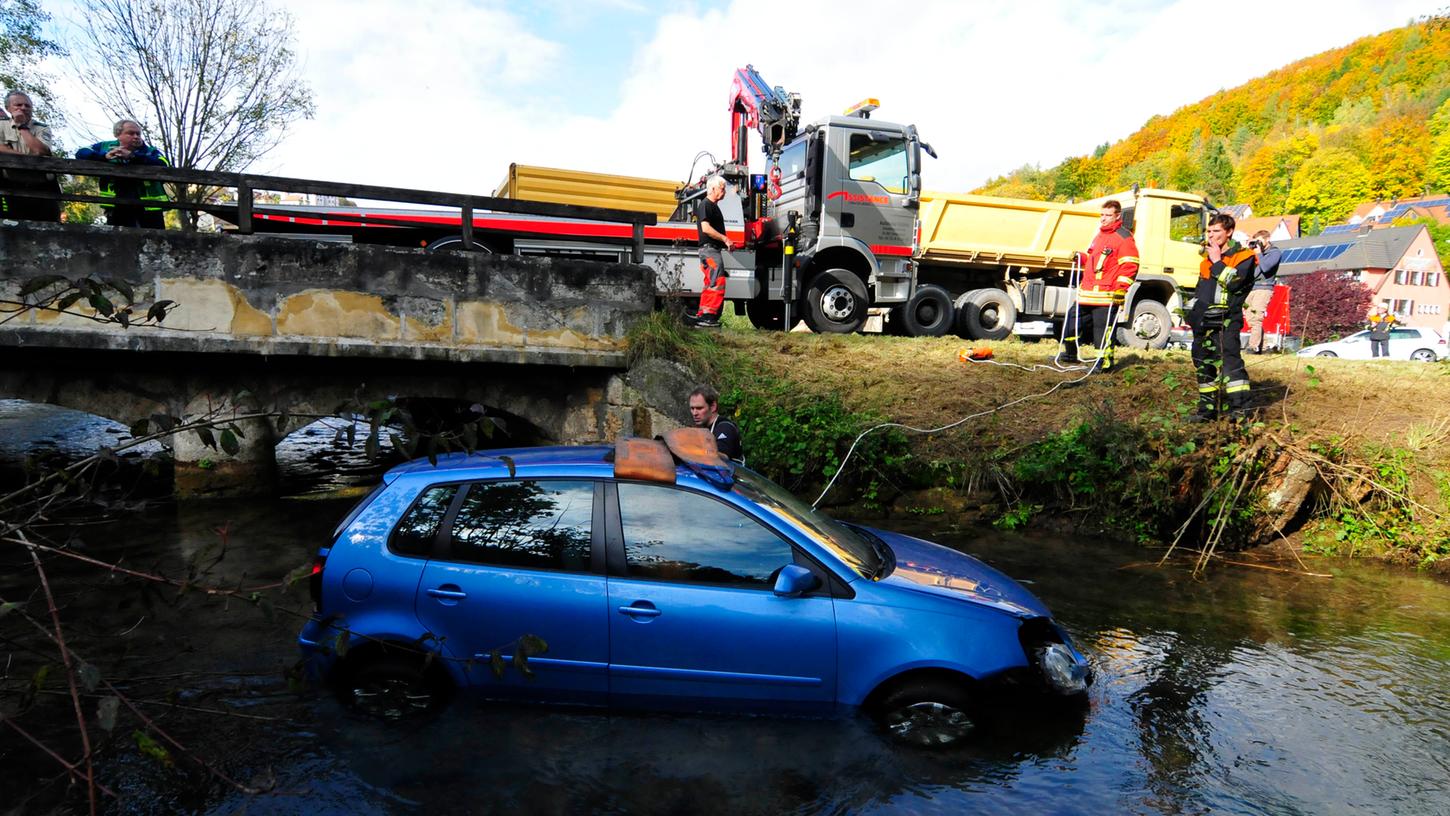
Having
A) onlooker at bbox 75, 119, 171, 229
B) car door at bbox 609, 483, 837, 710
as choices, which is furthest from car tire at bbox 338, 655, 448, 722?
onlooker at bbox 75, 119, 171, 229

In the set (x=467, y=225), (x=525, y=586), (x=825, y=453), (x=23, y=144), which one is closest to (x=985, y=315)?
(x=825, y=453)

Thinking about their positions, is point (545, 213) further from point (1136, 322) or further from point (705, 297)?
point (1136, 322)

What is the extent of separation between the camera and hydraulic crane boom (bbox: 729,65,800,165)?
1306 cm

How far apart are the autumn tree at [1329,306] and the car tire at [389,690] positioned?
4673 cm

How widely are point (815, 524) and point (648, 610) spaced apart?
1031 mm

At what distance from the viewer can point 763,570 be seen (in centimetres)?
407

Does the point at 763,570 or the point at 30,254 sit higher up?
the point at 30,254

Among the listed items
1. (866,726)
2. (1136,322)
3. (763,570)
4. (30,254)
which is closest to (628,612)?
(763,570)

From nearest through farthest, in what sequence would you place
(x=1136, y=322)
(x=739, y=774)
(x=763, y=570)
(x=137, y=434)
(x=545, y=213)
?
1. (x=137, y=434)
2. (x=739, y=774)
3. (x=763, y=570)
4. (x=545, y=213)
5. (x=1136, y=322)

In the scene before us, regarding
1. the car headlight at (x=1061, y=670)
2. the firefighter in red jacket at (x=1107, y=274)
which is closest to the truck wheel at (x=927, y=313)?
the firefighter in red jacket at (x=1107, y=274)

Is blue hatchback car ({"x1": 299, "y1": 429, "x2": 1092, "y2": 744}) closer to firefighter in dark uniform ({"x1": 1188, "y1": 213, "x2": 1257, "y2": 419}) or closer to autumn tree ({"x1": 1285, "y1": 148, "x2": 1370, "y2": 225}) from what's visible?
firefighter in dark uniform ({"x1": 1188, "y1": 213, "x2": 1257, "y2": 419})

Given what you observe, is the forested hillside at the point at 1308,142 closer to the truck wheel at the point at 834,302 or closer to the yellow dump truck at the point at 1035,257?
the yellow dump truck at the point at 1035,257

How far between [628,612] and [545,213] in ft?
19.0

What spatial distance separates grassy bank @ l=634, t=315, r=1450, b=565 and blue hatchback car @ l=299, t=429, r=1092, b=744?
13.9 feet
